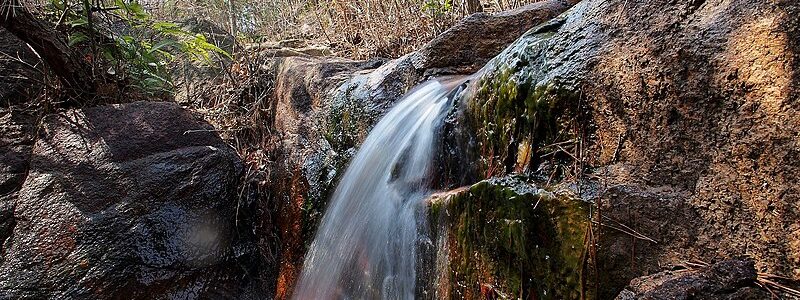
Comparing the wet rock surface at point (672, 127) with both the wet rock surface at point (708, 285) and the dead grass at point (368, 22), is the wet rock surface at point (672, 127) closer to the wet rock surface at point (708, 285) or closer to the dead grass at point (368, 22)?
the wet rock surface at point (708, 285)

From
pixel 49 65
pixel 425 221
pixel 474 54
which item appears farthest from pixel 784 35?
pixel 49 65

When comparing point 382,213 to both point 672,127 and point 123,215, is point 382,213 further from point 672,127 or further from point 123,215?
point 123,215

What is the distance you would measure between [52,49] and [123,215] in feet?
4.74

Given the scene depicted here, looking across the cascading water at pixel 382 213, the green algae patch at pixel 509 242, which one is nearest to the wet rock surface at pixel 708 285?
the green algae patch at pixel 509 242

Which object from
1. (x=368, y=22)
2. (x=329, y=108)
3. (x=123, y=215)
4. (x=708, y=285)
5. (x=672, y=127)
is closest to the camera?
(x=708, y=285)

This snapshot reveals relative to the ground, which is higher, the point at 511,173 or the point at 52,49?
the point at 52,49

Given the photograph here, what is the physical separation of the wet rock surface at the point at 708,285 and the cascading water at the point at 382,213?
2.90 feet

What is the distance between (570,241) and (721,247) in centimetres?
35

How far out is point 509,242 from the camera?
1.61 meters

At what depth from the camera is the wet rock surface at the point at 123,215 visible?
264cm

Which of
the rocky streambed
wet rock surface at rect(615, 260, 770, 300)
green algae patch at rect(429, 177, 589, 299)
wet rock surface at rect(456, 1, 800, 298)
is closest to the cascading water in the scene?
the rocky streambed

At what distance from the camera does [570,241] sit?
4.82ft

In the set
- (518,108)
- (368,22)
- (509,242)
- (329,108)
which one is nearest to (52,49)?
(329,108)

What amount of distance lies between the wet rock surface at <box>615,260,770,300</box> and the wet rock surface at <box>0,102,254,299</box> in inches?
88.0
